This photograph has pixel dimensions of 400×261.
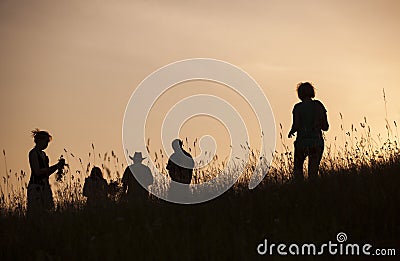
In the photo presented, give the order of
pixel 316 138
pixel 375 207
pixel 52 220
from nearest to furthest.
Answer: pixel 375 207 → pixel 52 220 → pixel 316 138

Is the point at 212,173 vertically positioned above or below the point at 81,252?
above

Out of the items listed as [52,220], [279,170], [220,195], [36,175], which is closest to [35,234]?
[52,220]

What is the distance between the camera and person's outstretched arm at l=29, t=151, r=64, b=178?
34.0ft

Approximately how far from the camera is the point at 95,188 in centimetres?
1031

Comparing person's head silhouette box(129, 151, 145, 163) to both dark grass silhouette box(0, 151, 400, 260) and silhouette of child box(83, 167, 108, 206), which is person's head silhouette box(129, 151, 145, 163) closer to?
silhouette of child box(83, 167, 108, 206)

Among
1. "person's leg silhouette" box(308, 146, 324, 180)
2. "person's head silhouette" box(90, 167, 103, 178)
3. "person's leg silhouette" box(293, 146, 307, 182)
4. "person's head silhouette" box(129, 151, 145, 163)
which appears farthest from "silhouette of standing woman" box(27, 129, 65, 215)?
"person's leg silhouette" box(308, 146, 324, 180)

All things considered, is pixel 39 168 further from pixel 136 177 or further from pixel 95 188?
pixel 136 177

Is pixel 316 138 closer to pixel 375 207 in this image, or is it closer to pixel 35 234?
pixel 375 207

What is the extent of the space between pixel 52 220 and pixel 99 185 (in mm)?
1550

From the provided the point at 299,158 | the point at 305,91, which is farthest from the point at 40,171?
the point at 305,91

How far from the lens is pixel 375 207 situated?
25.4 ft

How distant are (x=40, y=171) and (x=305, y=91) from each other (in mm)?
4168

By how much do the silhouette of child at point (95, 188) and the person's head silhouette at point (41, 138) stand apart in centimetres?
83

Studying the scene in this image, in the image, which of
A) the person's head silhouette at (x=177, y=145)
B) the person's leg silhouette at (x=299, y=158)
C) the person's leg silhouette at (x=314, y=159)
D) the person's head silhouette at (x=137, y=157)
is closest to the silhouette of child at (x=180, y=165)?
the person's head silhouette at (x=177, y=145)
